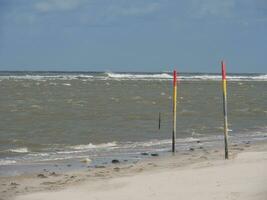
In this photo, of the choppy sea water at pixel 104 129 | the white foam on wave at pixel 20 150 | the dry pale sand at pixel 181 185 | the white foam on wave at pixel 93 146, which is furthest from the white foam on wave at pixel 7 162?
the dry pale sand at pixel 181 185

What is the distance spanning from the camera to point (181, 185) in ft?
35.4

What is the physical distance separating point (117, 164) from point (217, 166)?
3.23 m

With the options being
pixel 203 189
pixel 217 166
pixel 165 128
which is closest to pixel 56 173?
pixel 217 166

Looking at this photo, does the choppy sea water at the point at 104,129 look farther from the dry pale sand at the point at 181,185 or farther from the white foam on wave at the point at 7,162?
the dry pale sand at the point at 181,185

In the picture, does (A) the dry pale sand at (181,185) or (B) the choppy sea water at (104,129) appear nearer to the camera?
(A) the dry pale sand at (181,185)

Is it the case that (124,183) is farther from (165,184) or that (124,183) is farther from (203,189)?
(203,189)

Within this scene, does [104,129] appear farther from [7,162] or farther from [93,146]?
[7,162]

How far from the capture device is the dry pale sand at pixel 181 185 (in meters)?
9.92

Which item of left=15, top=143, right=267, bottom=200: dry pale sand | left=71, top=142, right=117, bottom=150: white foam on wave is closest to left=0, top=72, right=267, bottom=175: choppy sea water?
left=71, top=142, right=117, bottom=150: white foam on wave

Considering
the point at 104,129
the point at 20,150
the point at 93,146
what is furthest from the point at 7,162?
the point at 104,129

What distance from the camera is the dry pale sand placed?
9.92 meters

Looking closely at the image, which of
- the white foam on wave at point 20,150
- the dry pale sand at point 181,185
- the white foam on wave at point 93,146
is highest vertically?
the white foam on wave at point 93,146

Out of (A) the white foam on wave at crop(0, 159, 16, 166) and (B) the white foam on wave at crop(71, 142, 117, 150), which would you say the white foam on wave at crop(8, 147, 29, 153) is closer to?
(B) the white foam on wave at crop(71, 142, 117, 150)

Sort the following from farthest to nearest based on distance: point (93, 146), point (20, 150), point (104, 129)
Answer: point (104, 129) < point (93, 146) < point (20, 150)
